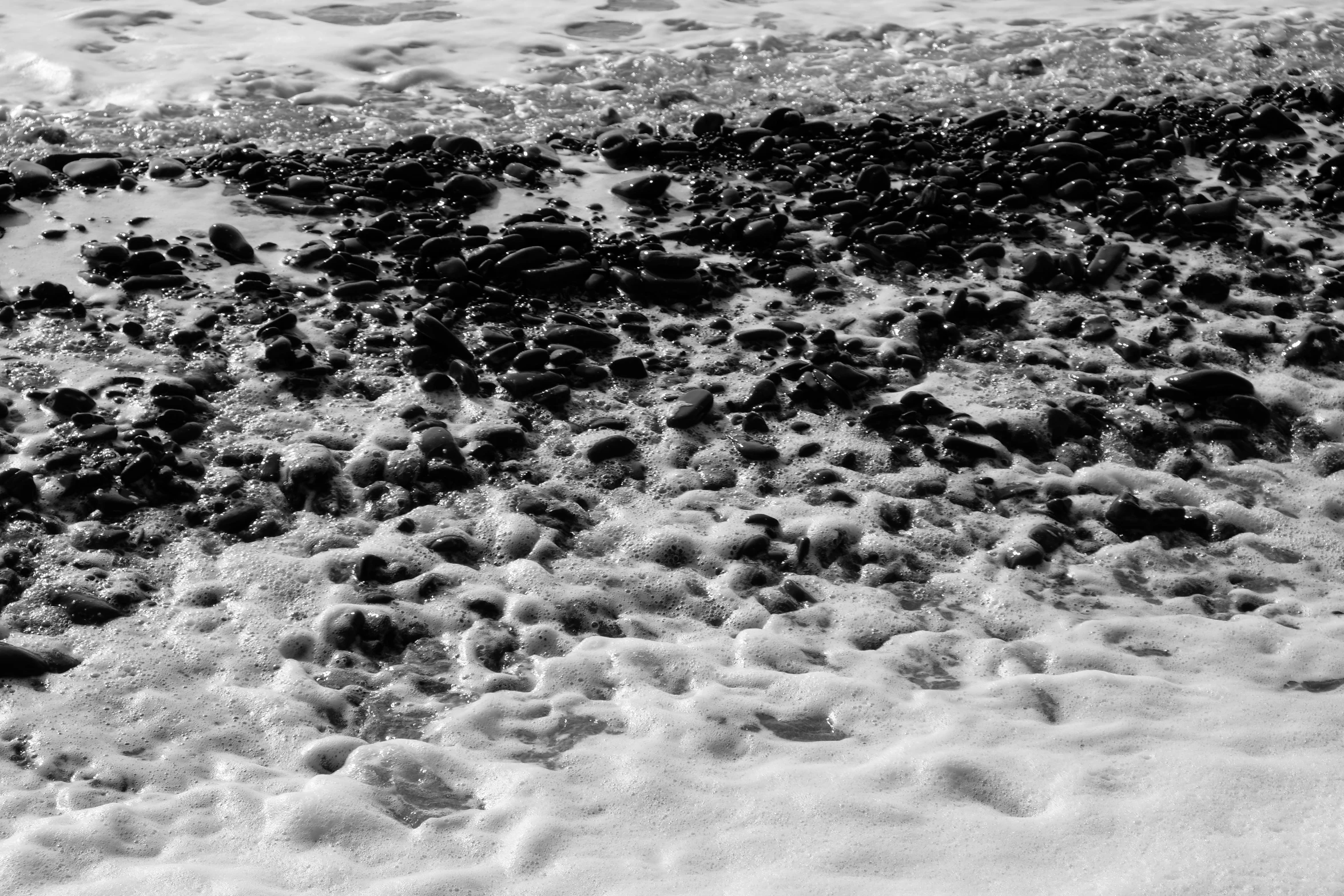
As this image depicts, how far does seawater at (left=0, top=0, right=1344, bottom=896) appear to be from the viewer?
9.57 feet

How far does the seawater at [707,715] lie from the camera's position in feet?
9.57

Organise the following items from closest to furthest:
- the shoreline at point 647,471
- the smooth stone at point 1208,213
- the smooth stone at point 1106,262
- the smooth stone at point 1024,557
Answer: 1. the shoreline at point 647,471
2. the smooth stone at point 1024,557
3. the smooth stone at point 1106,262
4. the smooth stone at point 1208,213

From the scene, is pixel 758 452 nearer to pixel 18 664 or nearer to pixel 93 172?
pixel 18 664

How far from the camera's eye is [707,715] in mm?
3521

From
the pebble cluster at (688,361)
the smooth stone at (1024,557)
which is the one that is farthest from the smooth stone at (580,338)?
the smooth stone at (1024,557)

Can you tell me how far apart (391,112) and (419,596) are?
4.88 metres

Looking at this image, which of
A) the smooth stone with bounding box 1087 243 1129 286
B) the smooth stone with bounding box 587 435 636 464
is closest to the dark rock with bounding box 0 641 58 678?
the smooth stone with bounding box 587 435 636 464

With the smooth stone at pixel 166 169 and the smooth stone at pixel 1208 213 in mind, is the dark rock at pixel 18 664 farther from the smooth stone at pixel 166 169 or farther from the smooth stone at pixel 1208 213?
the smooth stone at pixel 1208 213

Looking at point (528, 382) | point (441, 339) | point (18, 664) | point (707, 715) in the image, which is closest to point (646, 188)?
point (441, 339)

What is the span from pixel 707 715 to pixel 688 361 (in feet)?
7.31

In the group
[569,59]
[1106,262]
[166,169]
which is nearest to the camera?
[1106,262]

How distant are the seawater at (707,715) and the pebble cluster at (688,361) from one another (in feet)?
0.17

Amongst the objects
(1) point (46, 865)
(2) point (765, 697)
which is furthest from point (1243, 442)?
(1) point (46, 865)

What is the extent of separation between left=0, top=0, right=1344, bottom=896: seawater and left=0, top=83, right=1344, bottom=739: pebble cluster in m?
0.05
